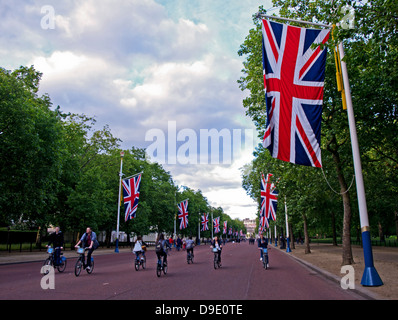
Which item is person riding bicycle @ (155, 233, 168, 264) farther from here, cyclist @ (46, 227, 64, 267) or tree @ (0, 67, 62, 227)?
tree @ (0, 67, 62, 227)

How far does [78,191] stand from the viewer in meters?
36.4

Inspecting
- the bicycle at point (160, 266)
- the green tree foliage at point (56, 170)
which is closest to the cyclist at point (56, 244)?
the bicycle at point (160, 266)

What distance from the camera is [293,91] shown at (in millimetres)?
10320

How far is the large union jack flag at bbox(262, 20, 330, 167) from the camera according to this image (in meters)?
10.0

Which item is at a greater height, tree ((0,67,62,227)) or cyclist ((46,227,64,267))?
tree ((0,67,62,227))

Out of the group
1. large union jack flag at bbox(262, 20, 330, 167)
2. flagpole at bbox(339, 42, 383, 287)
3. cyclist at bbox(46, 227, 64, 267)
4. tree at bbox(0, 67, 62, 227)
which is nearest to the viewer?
flagpole at bbox(339, 42, 383, 287)

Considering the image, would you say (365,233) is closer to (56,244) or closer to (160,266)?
(160,266)

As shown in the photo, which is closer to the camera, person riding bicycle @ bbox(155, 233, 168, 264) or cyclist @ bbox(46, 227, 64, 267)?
person riding bicycle @ bbox(155, 233, 168, 264)

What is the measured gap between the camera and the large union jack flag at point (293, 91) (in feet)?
33.0

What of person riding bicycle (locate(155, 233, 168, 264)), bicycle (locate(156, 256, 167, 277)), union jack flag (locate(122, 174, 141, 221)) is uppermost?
union jack flag (locate(122, 174, 141, 221))

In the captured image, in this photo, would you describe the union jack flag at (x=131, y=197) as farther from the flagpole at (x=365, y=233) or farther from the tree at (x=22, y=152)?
the flagpole at (x=365, y=233)

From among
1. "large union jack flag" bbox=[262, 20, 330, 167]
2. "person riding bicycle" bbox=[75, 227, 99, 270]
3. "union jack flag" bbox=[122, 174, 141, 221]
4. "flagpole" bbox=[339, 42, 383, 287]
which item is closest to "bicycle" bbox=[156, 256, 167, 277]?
"person riding bicycle" bbox=[75, 227, 99, 270]
